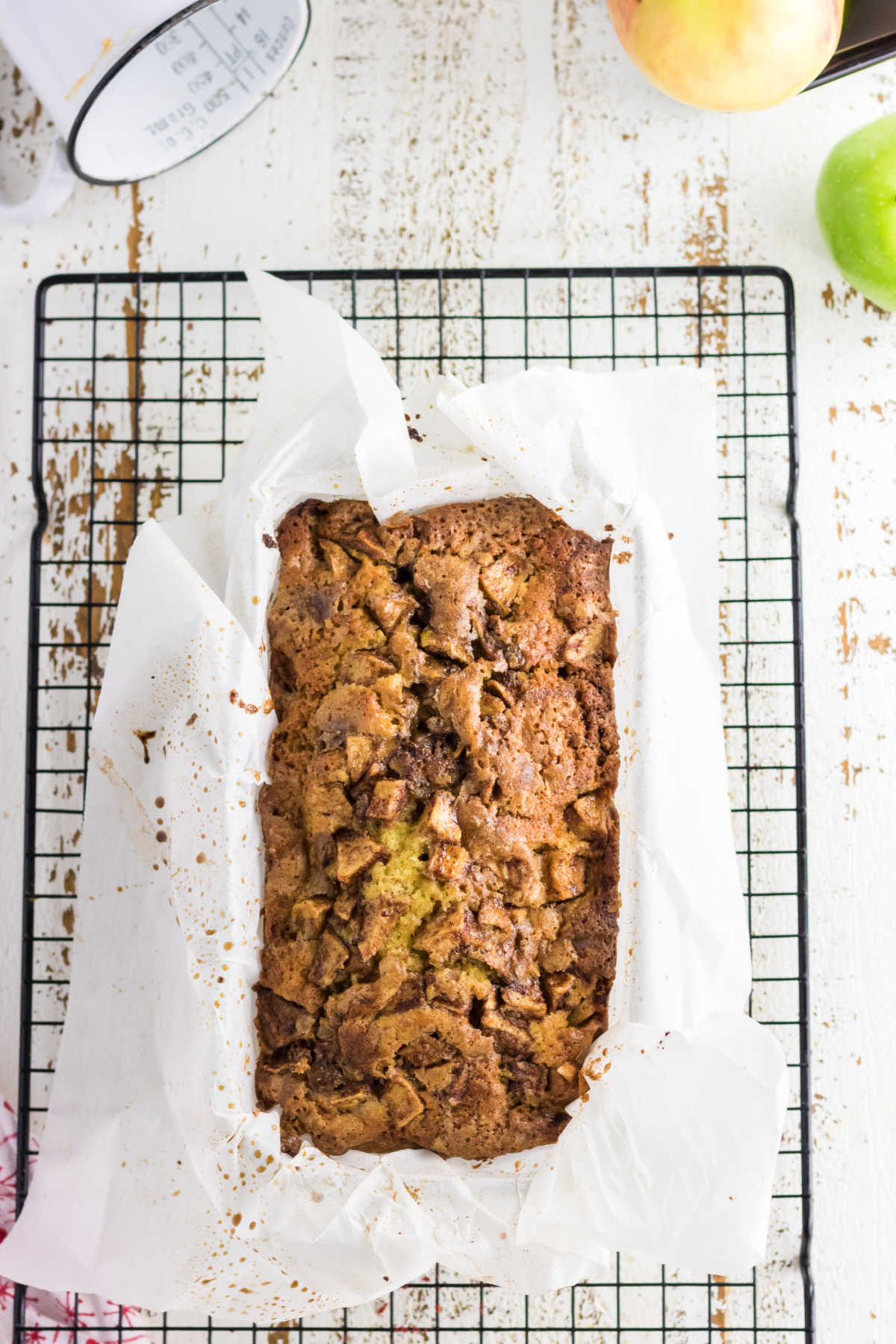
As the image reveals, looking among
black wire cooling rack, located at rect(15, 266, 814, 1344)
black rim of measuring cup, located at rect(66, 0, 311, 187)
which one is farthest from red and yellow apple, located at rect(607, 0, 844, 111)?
black rim of measuring cup, located at rect(66, 0, 311, 187)

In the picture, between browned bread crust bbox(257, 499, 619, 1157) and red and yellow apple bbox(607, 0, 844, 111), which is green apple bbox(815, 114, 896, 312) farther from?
browned bread crust bbox(257, 499, 619, 1157)

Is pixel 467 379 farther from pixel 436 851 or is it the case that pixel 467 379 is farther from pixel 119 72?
pixel 436 851

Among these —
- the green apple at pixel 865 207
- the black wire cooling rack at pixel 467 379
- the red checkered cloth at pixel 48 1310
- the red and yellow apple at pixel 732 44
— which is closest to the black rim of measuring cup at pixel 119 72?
the black wire cooling rack at pixel 467 379

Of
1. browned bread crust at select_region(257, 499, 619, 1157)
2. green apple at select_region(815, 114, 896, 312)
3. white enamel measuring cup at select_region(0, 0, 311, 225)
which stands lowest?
browned bread crust at select_region(257, 499, 619, 1157)

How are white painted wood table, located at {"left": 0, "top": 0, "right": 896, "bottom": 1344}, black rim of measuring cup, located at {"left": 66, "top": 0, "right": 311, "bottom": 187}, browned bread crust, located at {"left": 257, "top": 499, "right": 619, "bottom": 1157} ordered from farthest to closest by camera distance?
1. white painted wood table, located at {"left": 0, "top": 0, "right": 896, "bottom": 1344}
2. black rim of measuring cup, located at {"left": 66, "top": 0, "right": 311, "bottom": 187}
3. browned bread crust, located at {"left": 257, "top": 499, "right": 619, "bottom": 1157}

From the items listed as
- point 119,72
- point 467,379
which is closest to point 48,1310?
point 467,379

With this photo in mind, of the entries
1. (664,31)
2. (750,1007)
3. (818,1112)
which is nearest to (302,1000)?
(750,1007)

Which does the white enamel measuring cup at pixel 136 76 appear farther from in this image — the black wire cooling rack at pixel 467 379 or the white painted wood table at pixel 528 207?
the black wire cooling rack at pixel 467 379
